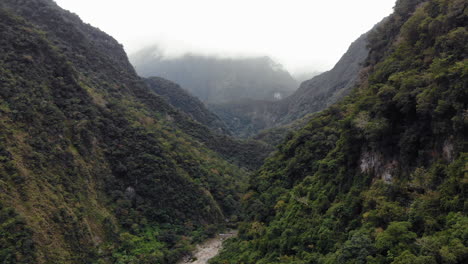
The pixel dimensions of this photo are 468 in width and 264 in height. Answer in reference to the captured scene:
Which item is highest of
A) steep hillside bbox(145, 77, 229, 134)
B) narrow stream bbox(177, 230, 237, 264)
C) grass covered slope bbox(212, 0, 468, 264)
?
steep hillside bbox(145, 77, 229, 134)

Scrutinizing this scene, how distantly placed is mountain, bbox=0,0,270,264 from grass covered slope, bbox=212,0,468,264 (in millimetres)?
18954

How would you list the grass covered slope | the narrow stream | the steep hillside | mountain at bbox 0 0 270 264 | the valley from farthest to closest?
1. the steep hillside
2. the narrow stream
3. mountain at bbox 0 0 270 264
4. the valley
5. the grass covered slope

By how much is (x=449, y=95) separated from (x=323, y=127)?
2456 centimetres

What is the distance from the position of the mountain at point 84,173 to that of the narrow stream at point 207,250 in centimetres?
159

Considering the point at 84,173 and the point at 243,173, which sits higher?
the point at 84,173

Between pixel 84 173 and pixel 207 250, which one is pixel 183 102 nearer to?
pixel 84 173

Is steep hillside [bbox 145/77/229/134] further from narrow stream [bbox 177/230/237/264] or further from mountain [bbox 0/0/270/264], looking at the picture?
narrow stream [bbox 177/230/237/264]

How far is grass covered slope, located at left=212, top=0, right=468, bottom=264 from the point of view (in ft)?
57.3

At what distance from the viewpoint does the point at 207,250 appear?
49.5m

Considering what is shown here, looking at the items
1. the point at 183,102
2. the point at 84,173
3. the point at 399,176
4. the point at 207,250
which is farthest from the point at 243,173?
the point at 183,102

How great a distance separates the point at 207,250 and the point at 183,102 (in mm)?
108582

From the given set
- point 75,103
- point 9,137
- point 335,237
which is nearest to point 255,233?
point 335,237

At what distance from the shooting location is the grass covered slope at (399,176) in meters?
17.5

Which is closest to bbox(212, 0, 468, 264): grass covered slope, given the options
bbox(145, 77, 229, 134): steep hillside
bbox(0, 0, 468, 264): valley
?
bbox(0, 0, 468, 264): valley
